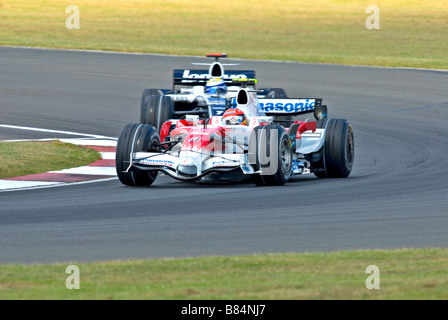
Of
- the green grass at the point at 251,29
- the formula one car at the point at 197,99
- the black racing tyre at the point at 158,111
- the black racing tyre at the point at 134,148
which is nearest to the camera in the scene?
the black racing tyre at the point at 134,148

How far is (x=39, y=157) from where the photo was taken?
15.8 m

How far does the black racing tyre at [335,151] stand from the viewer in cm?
1446

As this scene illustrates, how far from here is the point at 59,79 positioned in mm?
27625

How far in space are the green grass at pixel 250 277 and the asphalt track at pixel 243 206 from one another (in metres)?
0.56

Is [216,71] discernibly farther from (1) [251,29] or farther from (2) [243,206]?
(1) [251,29]

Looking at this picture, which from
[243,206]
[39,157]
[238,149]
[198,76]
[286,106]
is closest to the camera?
[243,206]

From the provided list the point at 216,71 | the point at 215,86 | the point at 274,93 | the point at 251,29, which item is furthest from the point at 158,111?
the point at 251,29

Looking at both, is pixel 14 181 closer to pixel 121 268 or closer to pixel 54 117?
pixel 121 268

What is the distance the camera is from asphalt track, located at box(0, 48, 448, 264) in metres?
9.16

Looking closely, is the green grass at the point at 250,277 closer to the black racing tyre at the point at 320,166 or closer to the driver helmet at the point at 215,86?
the black racing tyre at the point at 320,166

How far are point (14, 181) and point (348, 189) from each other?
4753 millimetres

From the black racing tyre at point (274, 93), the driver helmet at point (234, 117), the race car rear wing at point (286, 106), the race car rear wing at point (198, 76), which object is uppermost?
the race car rear wing at point (198, 76)

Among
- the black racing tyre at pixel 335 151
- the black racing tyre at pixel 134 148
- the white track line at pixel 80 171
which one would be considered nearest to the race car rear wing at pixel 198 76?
the white track line at pixel 80 171

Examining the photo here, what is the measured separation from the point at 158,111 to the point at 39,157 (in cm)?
235
